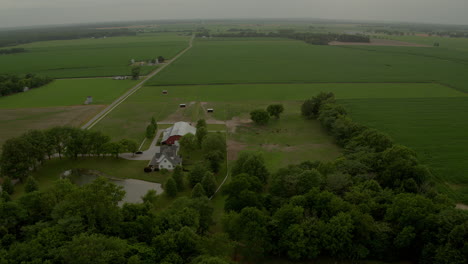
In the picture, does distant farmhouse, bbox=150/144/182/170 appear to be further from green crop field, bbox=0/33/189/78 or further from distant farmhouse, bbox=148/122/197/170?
green crop field, bbox=0/33/189/78

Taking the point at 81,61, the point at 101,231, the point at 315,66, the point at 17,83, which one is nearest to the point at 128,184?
the point at 101,231

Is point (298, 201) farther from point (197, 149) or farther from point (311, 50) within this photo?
point (311, 50)

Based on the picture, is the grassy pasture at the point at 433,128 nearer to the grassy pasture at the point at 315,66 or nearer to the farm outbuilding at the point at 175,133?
the grassy pasture at the point at 315,66

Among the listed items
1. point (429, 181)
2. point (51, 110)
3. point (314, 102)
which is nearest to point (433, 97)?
point (314, 102)

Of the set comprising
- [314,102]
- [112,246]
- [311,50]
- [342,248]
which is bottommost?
[342,248]

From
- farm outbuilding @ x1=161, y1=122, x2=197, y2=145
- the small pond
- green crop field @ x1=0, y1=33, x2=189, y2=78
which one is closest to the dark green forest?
the small pond

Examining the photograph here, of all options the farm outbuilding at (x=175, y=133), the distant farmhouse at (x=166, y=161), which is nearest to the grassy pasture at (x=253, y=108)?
the farm outbuilding at (x=175, y=133)
